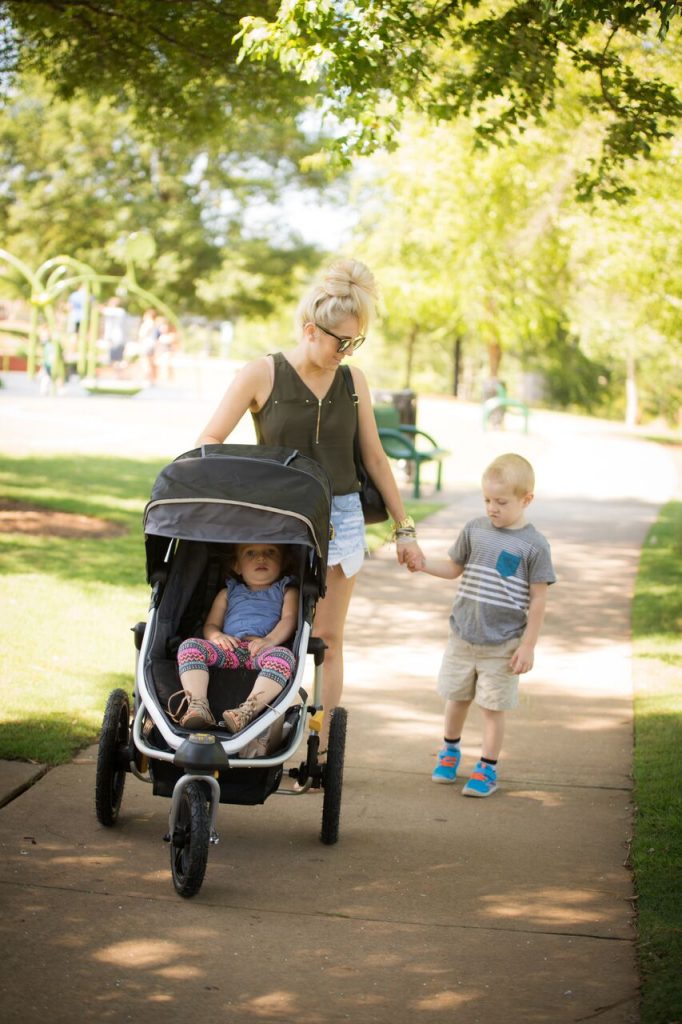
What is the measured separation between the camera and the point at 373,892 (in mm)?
4191

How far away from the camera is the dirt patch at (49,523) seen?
34.1 feet

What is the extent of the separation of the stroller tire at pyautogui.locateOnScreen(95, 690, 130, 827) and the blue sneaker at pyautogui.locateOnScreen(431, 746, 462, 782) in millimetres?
1501

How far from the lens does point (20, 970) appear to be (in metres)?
3.45

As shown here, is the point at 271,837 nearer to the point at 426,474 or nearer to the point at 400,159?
the point at 426,474

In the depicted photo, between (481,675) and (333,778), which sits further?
(481,675)

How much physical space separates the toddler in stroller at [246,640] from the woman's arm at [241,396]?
1.56 ft

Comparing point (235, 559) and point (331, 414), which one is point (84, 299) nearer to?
point (331, 414)

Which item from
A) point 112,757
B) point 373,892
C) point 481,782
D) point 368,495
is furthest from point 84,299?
point 373,892

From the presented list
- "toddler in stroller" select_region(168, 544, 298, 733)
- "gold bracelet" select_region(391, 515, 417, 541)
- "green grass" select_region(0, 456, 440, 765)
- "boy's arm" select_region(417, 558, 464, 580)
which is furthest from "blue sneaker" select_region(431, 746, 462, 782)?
"green grass" select_region(0, 456, 440, 765)

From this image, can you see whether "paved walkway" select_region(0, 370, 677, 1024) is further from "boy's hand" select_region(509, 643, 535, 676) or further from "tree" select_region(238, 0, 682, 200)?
"tree" select_region(238, 0, 682, 200)

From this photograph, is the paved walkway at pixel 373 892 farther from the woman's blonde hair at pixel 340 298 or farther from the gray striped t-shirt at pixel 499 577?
the woman's blonde hair at pixel 340 298


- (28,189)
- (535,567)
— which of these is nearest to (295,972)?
(535,567)

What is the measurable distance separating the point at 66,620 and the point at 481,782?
134 inches

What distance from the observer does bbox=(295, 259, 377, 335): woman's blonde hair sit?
467 centimetres
